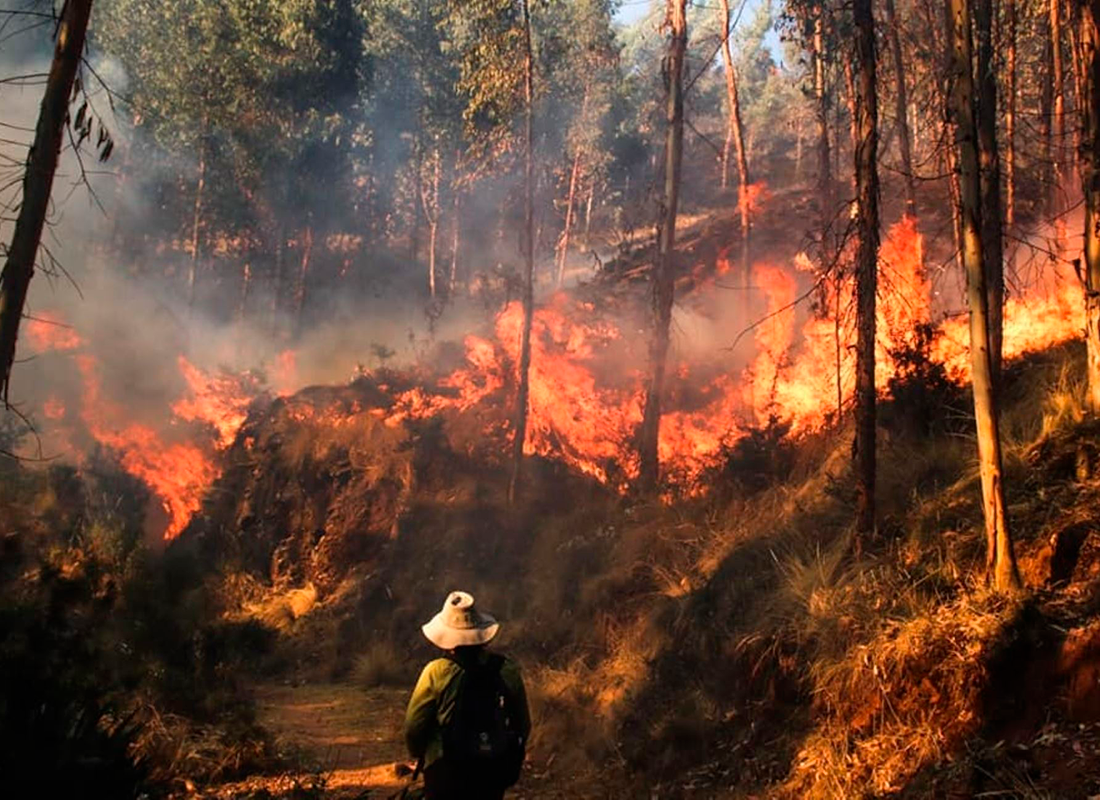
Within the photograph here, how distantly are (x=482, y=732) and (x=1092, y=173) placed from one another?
7326mm

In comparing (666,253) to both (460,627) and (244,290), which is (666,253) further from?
(244,290)

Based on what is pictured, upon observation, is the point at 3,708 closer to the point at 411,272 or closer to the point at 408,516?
the point at 408,516

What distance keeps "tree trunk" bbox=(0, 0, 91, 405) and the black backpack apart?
15.0ft

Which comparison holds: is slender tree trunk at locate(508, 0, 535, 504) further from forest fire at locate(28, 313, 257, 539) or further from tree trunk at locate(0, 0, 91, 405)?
tree trunk at locate(0, 0, 91, 405)

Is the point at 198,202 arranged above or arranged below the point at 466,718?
above

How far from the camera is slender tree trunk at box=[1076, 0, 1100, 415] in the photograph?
26.7 feet

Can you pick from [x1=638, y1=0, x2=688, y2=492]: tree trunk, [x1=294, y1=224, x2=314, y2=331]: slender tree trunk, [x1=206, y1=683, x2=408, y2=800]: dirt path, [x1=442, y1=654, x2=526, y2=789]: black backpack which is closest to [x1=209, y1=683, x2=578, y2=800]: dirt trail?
[x1=206, y1=683, x2=408, y2=800]: dirt path

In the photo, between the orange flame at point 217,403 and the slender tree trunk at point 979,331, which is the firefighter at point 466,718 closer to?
the slender tree trunk at point 979,331

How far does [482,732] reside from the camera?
504cm

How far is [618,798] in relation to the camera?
8.43 meters

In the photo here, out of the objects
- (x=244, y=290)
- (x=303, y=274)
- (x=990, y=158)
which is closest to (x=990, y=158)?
(x=990, y=158)

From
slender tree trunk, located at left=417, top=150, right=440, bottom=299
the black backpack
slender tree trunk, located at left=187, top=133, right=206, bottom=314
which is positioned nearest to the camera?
the black backpack

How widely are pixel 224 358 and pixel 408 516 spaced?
21.8m

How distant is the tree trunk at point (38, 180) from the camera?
7234 mm
